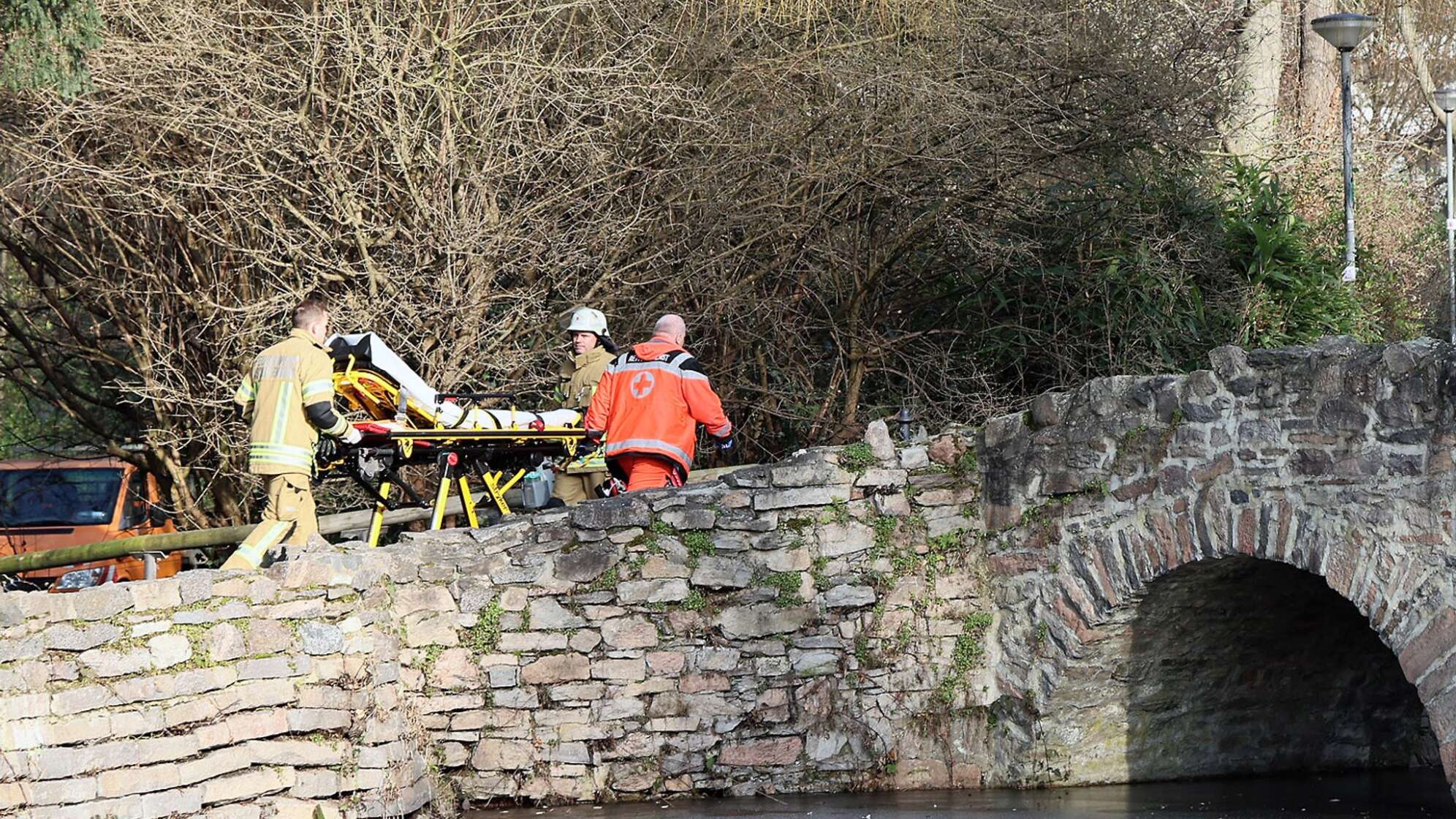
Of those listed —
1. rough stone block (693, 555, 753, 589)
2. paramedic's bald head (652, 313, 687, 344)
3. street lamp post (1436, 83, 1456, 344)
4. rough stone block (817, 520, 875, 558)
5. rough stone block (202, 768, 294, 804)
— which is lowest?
rough stone block (202, 768, 294, 804)

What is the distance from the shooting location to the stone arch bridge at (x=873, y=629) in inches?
330

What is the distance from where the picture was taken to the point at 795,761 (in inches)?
381

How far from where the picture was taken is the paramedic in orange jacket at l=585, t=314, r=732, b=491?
9773 mm

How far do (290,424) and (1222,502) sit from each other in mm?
4644

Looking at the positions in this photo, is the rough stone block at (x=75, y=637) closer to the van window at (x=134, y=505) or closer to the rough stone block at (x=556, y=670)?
the rough stone block at (x=556, y=670)

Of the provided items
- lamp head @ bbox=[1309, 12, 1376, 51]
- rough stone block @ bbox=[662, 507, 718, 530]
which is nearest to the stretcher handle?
rough stone block @ bbox=[662, 507, 718, 530]

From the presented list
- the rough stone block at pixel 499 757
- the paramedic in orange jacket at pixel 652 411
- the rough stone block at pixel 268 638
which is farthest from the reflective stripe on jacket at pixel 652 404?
the rough stone block at pixel 268 638

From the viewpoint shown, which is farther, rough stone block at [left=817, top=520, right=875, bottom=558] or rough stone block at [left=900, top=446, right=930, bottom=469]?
rough stone block at [left=900, top=446, right=930, bottom=469]

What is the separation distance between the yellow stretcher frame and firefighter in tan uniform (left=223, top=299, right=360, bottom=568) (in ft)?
0.89

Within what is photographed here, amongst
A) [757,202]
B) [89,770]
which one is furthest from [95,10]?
[89,770]

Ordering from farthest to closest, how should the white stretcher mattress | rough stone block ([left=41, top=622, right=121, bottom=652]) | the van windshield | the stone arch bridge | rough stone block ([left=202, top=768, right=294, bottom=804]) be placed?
the van windshield → the white stretcher mattress → the stone arch bridge → rough stone block ([left=202, top=768, right=294, bottom=804]) → rough stone block ([left=41, top=622, right=121, bottom=652])

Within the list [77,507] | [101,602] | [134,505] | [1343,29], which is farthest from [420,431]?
[1343,29]

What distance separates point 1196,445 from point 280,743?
4610 millimetres

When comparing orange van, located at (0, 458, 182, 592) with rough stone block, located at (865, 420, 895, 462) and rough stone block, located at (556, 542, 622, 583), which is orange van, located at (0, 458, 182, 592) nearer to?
rough stone block, located at (556, 542, 622, 583)
